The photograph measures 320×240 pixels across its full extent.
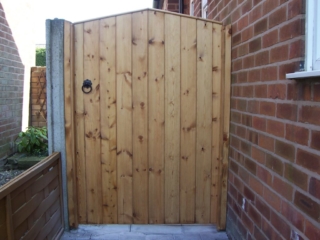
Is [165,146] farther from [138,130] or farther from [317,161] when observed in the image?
[317,161]

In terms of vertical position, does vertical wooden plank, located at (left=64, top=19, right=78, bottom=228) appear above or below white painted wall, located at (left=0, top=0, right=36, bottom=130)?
below

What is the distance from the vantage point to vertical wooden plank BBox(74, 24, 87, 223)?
10.6 feet

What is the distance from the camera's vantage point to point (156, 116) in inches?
130

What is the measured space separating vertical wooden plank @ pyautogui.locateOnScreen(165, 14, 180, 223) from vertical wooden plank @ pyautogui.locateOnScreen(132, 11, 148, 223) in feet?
0.63

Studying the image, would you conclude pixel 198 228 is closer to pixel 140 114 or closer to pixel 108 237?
pixel 108 237

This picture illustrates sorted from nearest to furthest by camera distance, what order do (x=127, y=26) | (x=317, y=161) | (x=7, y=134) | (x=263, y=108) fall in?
1. (x=317, y=161)
2. (x=263, y=108)
3. (x=127, y=26)
4. (x=7, y=134)

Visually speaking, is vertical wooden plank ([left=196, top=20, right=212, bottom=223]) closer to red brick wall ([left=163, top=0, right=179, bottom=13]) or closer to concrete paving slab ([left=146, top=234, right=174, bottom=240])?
concrete paving slab ([left=146, top=234, right=174, bottom=240])

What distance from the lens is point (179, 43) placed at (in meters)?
3.24

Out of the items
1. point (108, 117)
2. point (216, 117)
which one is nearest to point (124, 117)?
point (108, 117)

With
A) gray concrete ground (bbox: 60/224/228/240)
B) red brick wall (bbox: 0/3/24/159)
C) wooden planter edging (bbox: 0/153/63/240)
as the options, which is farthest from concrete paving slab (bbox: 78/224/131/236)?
red brick wall (bbox: 0/3/24/159)

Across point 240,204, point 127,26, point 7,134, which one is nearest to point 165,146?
point 240,204

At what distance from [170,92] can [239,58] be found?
70cm

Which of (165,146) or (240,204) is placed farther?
(165,146)

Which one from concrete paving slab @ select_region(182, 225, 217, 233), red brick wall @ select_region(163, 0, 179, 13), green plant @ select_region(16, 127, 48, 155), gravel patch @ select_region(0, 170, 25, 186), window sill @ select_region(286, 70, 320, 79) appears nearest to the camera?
window sill @ select_region(286, 70, 320, 79)
